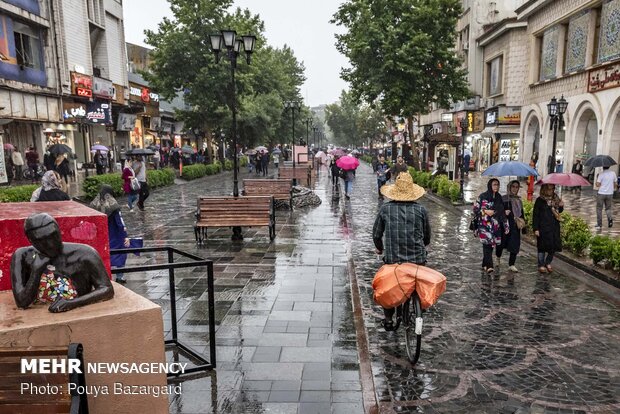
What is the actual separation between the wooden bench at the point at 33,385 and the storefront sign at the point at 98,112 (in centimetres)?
3074

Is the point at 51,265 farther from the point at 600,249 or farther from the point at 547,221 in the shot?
the point at 600,249

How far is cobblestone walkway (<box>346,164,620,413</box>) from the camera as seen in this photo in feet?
14.8

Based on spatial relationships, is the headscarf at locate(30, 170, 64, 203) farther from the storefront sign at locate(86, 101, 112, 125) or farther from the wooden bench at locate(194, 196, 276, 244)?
the storefront sign at locate(86, 101, 112, 125)

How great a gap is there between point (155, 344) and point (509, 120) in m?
34.6

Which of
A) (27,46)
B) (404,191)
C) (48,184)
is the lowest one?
(48,184)

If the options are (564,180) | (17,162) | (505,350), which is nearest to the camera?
(505,350)

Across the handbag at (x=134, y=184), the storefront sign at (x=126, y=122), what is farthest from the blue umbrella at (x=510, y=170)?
the storefront sign at (x=126, y=122)

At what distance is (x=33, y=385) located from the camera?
258cm

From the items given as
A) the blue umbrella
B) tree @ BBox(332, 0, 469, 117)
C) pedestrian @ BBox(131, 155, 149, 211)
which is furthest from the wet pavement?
pedestrian @ BBox(131, 155, 149, 211)

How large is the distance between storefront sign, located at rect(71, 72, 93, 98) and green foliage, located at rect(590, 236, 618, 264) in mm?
28013

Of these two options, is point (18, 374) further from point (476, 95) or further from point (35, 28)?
point (476, 95)

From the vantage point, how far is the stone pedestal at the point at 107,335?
2.91 m

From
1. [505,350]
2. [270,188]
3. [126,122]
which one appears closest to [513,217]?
[505,350]

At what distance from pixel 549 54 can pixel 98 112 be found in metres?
28.0
